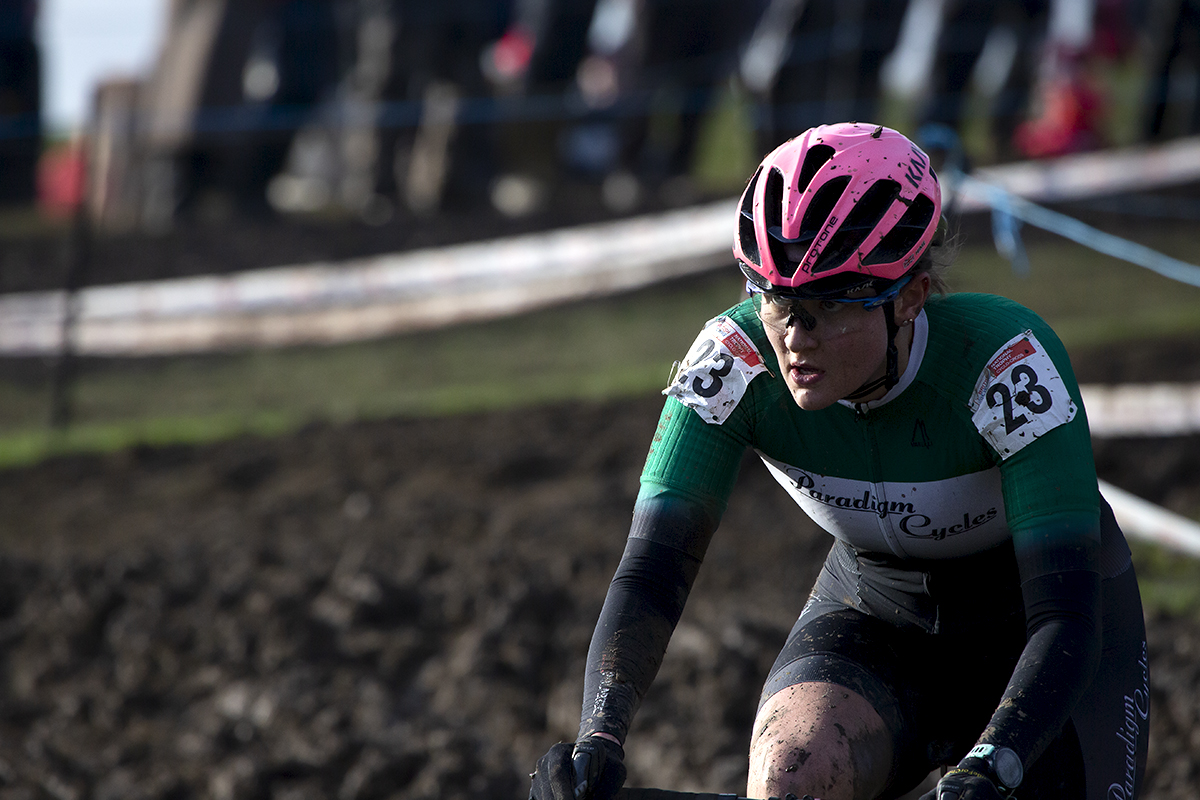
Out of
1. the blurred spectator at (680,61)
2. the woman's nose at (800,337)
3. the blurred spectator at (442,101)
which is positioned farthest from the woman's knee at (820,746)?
the blurred spectator at (442,101)

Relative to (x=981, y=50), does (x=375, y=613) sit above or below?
below

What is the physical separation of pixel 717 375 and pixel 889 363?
40 cm

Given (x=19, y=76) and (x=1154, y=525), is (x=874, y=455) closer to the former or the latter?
(x=1154, y=525)

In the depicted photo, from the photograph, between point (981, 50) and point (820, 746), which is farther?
point (981, 50)

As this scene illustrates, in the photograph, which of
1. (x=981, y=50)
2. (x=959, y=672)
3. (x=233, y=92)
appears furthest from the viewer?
(x=981, y=50)

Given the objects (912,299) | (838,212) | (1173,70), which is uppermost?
(838,212)

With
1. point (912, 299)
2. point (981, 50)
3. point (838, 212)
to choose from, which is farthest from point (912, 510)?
point (981, 50)

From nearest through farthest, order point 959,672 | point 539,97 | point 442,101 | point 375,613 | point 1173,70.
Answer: point 959,672, point 375,613, point 1173,70, point 442,101, point 539,97

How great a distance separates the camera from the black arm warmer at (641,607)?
2934 mm

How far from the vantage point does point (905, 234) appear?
9.84 feet

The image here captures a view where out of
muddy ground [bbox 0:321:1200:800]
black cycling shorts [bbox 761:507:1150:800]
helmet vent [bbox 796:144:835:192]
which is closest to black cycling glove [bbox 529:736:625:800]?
black cycling shorts [bbox 761:507:1150:800]

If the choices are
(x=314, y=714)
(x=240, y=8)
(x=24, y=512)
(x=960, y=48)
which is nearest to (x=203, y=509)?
(x=24, y=512)

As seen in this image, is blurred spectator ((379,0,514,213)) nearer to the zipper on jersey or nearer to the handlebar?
the zipper on jersey

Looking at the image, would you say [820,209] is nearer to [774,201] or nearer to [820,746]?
[774,201]
